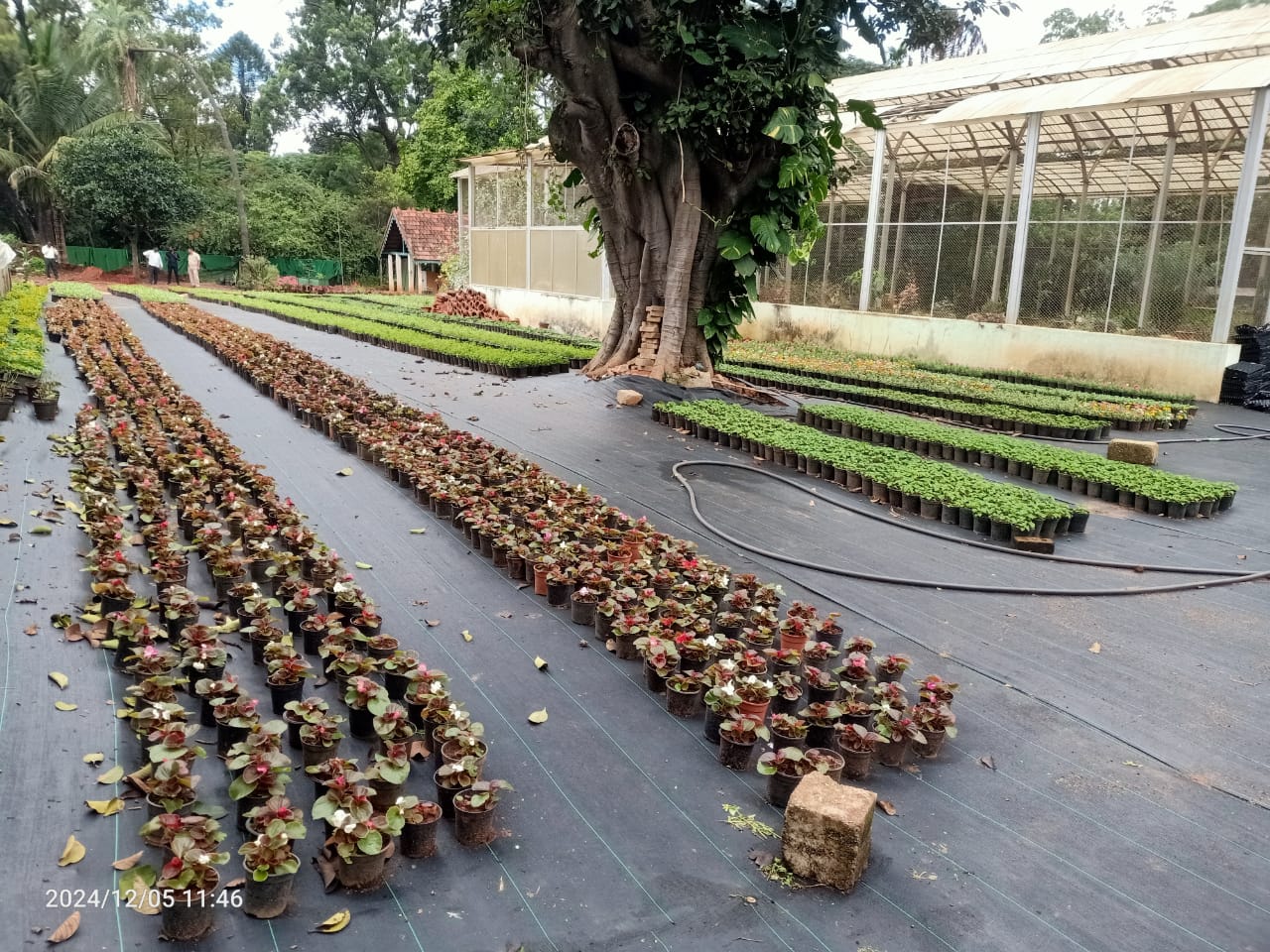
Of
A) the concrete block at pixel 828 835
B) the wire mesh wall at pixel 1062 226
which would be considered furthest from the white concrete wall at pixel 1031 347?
the concrete block at pixel 828 835

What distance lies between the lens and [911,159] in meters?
19.5

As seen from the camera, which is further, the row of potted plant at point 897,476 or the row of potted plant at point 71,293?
the row of potted plant at point 71,293

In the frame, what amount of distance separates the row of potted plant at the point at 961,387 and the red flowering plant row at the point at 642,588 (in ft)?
24.9

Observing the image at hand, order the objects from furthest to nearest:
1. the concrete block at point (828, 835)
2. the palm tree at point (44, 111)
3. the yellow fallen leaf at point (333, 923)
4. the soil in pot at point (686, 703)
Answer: the palm tree at point (44, 111) → the soil in pot at point (686, 703) → the concrete block at point (828, 835) → the yellow fallen leaf at point (333, 923)

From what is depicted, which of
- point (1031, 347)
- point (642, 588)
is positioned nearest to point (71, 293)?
point (1031, 347)

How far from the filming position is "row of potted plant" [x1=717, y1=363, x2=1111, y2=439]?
10.1 m

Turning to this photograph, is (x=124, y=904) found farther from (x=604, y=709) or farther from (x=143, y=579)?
(x=143, y=579)

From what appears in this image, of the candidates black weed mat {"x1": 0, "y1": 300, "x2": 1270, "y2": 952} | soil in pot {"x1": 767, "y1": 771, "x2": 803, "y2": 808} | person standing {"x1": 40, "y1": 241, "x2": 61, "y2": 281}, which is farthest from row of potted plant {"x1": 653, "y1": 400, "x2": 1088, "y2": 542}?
person standing {"x1": 40, "y1": 241, "x2": 61, "y2": 281}

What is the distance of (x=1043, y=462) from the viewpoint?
7.97 metres

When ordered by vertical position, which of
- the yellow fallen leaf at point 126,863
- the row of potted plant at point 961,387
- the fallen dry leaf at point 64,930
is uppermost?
the row of potted plant at point 961,387

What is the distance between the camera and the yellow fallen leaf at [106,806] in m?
2.80

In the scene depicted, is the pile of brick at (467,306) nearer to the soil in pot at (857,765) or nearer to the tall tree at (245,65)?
the soil in pot at (857,765)

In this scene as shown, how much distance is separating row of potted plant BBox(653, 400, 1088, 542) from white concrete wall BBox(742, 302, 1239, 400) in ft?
25.7

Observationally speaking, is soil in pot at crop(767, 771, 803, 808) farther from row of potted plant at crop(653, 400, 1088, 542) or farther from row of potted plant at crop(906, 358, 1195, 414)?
row of potted plant at crop(906, 358, 1195, 414)
